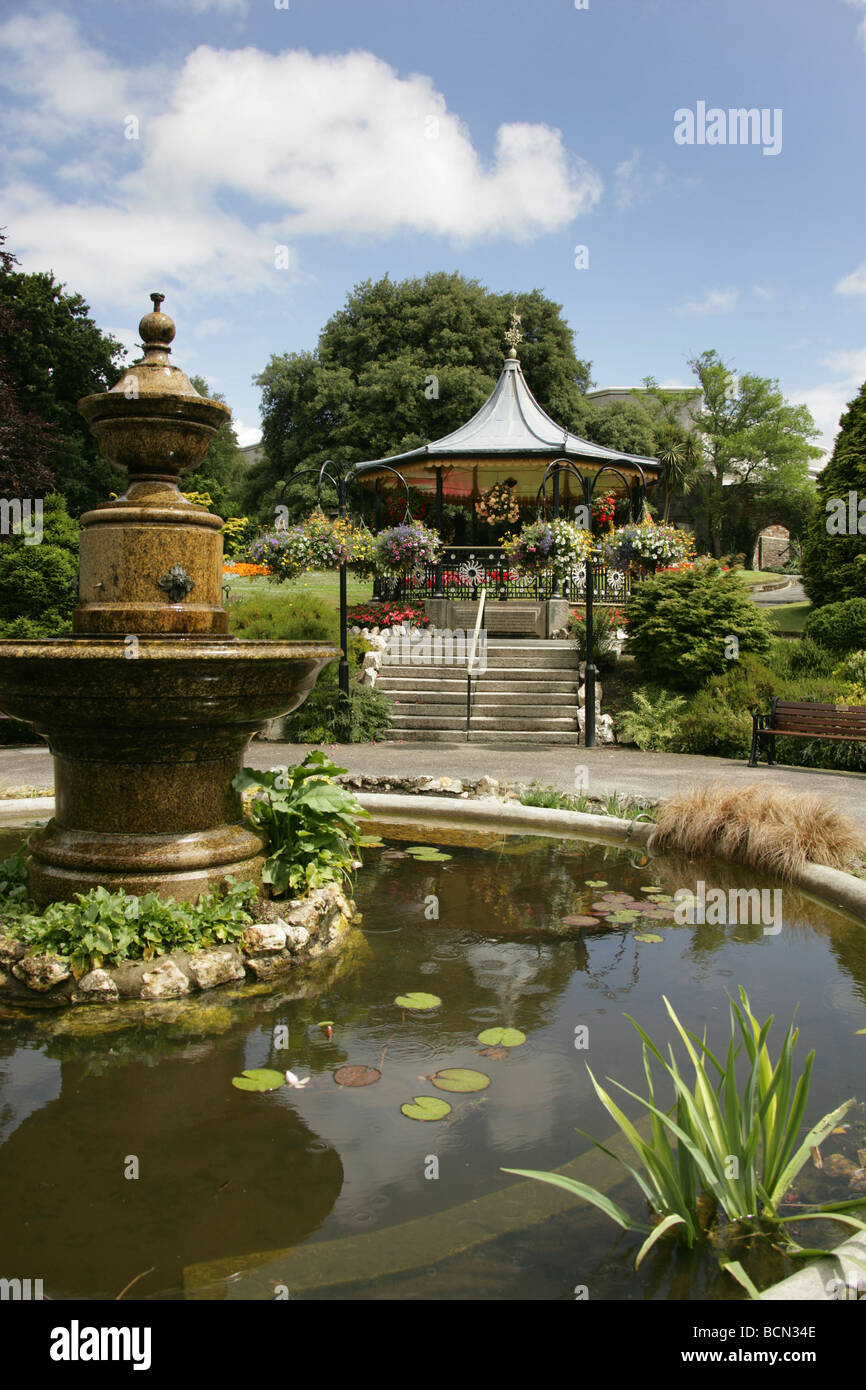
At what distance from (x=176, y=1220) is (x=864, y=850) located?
484 centimetres

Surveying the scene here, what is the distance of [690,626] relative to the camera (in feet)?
48.3

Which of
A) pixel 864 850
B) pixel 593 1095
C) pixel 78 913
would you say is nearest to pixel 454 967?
pixel 593 1095

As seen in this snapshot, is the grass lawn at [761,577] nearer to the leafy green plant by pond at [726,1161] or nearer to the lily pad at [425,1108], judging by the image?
the lily pad at [425,1108]

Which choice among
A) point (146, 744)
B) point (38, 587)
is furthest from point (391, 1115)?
point (38, 587)

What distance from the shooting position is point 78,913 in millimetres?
4160

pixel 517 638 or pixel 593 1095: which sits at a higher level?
pixel 517 638

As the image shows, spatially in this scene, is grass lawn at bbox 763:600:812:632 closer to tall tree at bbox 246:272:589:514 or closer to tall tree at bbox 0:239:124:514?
tall tree at bbox 246:272:589:514

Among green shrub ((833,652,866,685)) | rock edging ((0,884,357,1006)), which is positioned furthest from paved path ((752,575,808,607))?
rock edging ((0,884,357,1006))

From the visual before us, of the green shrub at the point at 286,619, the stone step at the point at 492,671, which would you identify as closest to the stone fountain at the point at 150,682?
the green shrub at the point at 286,619

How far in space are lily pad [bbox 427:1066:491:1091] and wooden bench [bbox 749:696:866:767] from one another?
8.64m

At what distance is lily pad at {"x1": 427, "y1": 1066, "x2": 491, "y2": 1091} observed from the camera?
319 centimetres

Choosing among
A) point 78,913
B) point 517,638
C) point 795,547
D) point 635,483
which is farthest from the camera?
point 795,547
